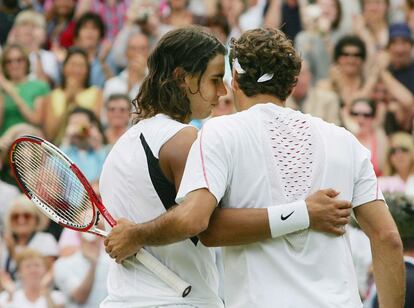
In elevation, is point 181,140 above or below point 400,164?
above

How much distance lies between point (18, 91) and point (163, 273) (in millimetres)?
7284

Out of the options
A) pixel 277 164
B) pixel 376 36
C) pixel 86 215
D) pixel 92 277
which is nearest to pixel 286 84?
pixel 277 164

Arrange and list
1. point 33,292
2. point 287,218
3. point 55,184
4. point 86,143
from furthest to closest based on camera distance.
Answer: point 86,143
point 33,292
point 55,184
point 287,218

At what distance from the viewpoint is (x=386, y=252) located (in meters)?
5.48

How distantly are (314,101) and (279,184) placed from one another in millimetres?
6765

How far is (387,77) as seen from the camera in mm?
12438

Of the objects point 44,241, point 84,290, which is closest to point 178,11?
point 44,241

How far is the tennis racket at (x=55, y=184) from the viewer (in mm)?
5988

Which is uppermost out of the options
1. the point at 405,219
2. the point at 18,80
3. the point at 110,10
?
the point at 405,219

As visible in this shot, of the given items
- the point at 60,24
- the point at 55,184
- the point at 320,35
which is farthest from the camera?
the point at 60,24

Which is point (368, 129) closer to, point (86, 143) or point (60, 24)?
point (86, 143)

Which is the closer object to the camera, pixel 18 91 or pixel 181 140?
pixel 181 140

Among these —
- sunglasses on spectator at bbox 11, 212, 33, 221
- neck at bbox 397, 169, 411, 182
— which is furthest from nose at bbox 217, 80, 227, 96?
neck at bbox 397, 169, 411, 182

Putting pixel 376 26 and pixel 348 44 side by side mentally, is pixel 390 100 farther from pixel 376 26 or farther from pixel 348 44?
pixel 376 26
